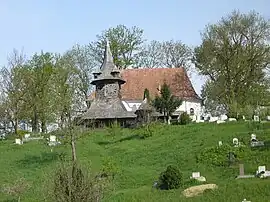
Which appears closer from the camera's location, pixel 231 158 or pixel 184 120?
pixel 231 158

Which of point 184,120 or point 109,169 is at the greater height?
point 184,120

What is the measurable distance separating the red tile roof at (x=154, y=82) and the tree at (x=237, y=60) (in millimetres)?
7986

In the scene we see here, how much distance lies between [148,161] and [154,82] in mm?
34940

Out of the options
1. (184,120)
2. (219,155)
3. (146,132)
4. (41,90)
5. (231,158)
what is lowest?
(231,158)

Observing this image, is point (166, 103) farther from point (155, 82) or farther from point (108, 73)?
point (155, 82)

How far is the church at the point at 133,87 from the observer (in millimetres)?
59219

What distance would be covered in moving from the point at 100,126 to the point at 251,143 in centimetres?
2537

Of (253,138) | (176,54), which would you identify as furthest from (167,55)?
(253,138)

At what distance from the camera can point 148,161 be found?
3341cm

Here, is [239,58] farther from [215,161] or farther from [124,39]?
[215,161]

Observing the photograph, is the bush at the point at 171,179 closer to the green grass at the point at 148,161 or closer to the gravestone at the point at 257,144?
the green grass at the point at 148,161

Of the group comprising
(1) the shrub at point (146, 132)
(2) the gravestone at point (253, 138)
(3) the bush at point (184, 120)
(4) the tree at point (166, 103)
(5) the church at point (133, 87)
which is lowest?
(2) the gravestone at point (253, 138)

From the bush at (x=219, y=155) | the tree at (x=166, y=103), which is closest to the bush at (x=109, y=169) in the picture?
the bush at (x=219, y=155)

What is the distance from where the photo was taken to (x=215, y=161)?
30375 mm
